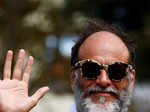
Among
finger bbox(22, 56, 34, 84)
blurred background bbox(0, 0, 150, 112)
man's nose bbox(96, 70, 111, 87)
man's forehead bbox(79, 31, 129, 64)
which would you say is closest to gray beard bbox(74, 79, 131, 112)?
man's nose bbox(96, 70, 111, 87)

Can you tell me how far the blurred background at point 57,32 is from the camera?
10.1 m

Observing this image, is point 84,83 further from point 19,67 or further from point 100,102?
point 19,67

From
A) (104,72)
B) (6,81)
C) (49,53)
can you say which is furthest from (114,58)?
(49,53)

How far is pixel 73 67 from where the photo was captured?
13.4 feet

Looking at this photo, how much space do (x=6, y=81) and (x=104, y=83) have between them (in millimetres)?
870

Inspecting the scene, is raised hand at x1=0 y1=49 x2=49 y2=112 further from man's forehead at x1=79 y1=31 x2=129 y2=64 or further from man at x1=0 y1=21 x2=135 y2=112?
man's forehead at x1=79 y1=31 x2=129 y2=64

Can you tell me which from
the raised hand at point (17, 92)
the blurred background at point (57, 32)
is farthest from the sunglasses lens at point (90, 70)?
the blurred background at point (57, 32)

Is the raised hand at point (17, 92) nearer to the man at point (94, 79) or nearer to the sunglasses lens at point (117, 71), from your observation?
the man at point (94, 79)

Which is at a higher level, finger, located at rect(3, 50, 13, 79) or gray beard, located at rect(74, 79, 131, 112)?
finger, located at rect(3, 50, 13, 79)

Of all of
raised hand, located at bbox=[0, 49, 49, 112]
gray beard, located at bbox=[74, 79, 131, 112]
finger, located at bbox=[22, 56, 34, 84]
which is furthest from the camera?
finger, located at bbox=[22, 56, 34, 84]

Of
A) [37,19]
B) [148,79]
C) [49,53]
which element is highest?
[37,19]

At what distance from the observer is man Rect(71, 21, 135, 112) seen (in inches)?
148

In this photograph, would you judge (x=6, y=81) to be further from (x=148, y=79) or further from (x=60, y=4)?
(x=148, y=79)

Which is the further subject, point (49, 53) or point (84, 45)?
point (49, 53)
